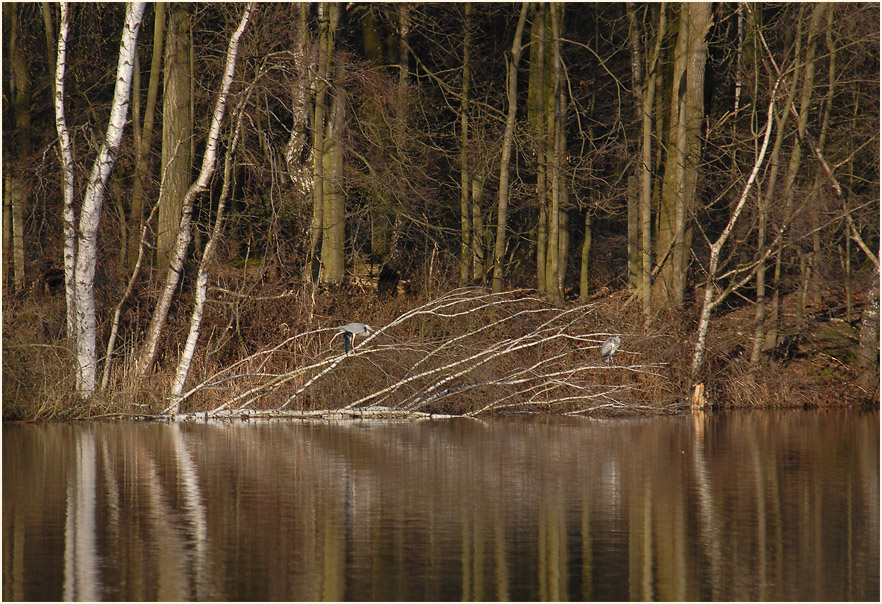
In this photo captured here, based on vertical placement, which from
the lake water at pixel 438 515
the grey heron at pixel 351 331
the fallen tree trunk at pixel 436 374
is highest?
the grey heron at pixel 351 331

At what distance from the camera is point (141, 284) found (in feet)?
73.5

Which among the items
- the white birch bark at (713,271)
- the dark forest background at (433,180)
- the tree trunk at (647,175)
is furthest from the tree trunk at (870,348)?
the tree trunk at (647,175)

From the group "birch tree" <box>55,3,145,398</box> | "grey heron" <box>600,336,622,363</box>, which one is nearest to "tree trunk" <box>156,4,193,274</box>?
"birch tree" <box>55,3,145,398</box>

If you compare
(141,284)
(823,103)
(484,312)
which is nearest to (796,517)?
(484,312)

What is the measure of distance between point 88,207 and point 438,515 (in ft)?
35.0

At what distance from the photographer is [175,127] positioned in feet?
76.6

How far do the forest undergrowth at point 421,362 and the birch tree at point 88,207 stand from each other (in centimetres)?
38

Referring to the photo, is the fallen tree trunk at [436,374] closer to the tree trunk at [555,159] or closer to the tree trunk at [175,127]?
the tree trunk at [555,159]

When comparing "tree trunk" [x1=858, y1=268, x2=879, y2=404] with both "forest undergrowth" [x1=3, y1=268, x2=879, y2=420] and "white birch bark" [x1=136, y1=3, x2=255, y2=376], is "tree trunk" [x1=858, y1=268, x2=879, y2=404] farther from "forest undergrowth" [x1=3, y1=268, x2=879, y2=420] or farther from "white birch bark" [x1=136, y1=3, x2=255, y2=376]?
"white birch bark" [x1=136, y1=3, x2=255, y2=376]

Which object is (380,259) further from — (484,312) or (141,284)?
(141,284)

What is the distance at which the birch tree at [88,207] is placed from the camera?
19266 millimetres

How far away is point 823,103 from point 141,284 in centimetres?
1483

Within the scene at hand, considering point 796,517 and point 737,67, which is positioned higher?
point 737,67

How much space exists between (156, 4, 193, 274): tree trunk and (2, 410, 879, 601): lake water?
6098 mm
